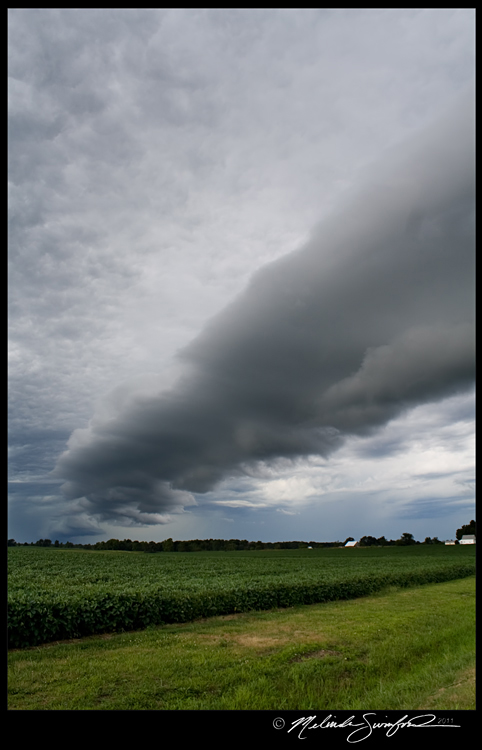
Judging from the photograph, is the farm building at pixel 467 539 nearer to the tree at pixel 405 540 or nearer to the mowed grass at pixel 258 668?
the tree at pixel 405 540

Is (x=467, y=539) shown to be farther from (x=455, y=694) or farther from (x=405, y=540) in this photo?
(x=455, y=694)

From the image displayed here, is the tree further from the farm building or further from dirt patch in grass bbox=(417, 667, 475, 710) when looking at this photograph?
dirt patch in grass bbox=(417, 667, 475, 710)

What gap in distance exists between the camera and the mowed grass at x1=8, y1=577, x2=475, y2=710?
7.41m

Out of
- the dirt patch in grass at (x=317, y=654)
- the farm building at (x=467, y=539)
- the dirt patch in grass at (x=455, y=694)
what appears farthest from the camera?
the farm building at (x=467, y=539)

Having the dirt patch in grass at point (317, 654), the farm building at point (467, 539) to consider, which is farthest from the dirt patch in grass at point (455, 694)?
the farm building at point (467, 539)

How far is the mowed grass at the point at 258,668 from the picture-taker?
7.41 m

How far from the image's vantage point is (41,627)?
12094 millimetres

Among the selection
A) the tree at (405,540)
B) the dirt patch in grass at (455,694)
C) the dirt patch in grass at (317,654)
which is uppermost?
the dirt patch in grass at (455,694)

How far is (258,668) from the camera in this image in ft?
30.2

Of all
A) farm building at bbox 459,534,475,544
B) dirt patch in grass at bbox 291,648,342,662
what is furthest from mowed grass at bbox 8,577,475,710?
farm building at bbox 459,534,475,544

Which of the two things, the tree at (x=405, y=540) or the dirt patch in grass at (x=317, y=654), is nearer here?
the dirt patch in grass at (x=317, y=654)
